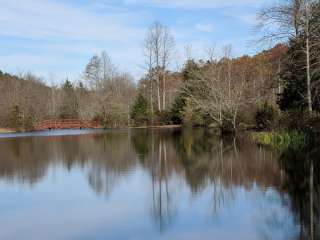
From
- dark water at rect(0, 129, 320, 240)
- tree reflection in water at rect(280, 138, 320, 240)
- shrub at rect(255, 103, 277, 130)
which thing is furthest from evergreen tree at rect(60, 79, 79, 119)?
tree reflection in water at rect(280, 138, 320, 240)

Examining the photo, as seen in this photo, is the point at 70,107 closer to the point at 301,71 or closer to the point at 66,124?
the point at 66,124

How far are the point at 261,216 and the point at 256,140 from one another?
1618 centimetres

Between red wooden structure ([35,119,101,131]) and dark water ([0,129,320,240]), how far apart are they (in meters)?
32.4

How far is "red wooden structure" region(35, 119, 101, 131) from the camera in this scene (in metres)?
49.1

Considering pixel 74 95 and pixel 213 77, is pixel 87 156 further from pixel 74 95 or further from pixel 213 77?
pixel 74 95

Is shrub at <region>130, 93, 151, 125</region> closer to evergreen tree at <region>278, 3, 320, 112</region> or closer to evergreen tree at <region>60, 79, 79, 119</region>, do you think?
evergreen tree at <region>60, 79, 79, 119</region>

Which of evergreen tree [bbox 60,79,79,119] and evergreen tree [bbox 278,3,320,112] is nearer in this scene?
evergreen tree [bbox 278,3,320,112]

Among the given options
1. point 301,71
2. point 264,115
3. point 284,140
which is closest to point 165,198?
point 284,140

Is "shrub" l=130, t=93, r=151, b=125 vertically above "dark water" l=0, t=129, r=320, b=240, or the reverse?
"shrub" l=130, t=93, r=151, b=125

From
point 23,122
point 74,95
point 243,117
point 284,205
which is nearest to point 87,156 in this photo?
point 284,205

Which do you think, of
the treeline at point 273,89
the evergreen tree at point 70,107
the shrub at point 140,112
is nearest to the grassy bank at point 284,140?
the treeline at point 273,89

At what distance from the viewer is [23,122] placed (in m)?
45.7

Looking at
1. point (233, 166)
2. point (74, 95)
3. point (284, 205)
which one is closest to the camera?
point (284, 205)

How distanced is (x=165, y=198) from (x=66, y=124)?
4239cm
